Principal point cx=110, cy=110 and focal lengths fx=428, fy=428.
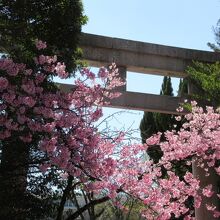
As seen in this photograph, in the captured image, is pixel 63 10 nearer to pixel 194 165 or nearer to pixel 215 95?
pixel 215 95

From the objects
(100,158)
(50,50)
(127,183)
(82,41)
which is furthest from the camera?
(82,41)

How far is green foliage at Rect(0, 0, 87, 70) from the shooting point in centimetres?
703

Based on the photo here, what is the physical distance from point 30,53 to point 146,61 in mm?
5159

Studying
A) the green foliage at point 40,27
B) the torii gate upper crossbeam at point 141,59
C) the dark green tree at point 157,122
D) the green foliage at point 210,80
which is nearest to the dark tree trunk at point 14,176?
the green foliage at point 40,27

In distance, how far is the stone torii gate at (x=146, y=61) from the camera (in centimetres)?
1119

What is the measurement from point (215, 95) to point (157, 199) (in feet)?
13.3

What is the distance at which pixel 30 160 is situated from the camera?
605cm

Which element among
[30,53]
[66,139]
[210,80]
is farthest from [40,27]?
[210,80]

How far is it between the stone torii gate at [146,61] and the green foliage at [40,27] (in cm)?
312

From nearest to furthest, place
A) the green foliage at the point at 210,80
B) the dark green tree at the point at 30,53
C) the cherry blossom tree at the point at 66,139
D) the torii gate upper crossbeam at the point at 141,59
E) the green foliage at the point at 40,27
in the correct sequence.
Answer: the cherry blossom tree at the point at 66,139 < the dark green tree at the point at 30,53 < the green foliage at the point at 40,27 < the green foliage at the point at 210,80 < the torii gate upper crossbeam at the point at 141,59

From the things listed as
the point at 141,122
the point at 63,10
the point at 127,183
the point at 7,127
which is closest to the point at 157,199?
the point at 127,183

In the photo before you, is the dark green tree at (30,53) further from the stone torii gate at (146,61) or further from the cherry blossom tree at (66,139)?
the stone torii gate at (146,61)

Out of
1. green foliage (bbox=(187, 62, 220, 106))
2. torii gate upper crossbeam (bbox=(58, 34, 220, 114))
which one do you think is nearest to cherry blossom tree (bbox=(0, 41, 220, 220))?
green foliage (bbox=(187, 62, 220, 106))

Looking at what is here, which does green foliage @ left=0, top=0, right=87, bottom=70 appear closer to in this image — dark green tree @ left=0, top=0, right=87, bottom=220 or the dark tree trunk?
dark green tree @ left=0, top=0, right=87, bottom=220
